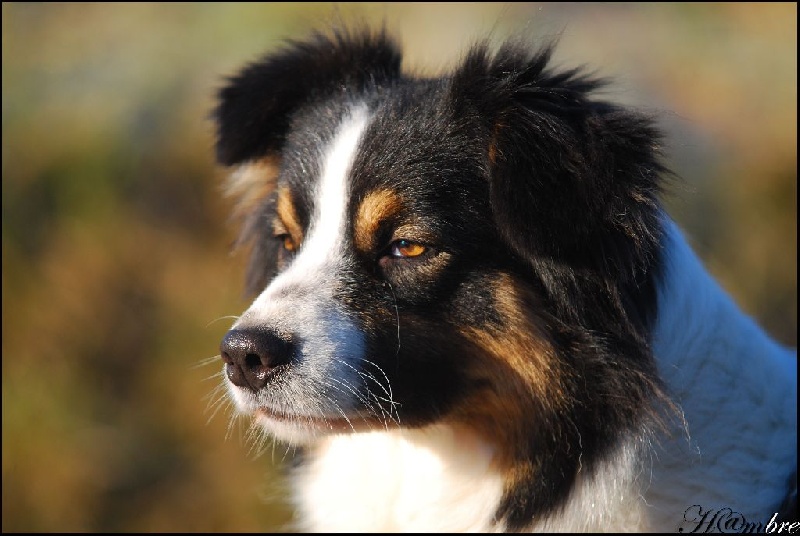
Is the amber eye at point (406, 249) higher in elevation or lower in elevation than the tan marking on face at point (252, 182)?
higher

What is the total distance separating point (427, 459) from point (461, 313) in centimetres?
69

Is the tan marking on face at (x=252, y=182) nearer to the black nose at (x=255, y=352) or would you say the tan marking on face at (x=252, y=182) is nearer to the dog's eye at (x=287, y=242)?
the dog's eye at (x=287, y=242)

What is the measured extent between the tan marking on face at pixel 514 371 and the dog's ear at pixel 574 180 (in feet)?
0.66

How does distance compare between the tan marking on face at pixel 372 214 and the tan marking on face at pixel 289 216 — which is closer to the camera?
the tan marking on face at pixel 372 214

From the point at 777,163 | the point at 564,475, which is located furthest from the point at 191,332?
the point at 777,163

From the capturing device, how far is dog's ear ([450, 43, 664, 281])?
277 centimetres

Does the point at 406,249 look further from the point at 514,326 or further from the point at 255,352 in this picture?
the point at 255,352

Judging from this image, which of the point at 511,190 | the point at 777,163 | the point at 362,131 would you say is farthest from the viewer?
the point at 777,163

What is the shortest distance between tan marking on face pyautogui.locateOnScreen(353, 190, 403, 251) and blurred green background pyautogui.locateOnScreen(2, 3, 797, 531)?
3.78 m

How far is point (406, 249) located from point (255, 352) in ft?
2.07

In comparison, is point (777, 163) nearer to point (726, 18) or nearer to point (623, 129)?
point (726, 18)

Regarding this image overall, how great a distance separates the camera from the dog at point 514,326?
2811mm

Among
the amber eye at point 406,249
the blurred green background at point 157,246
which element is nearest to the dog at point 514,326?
the amber eye at point 406,249

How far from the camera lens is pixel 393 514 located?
342 centimetres
